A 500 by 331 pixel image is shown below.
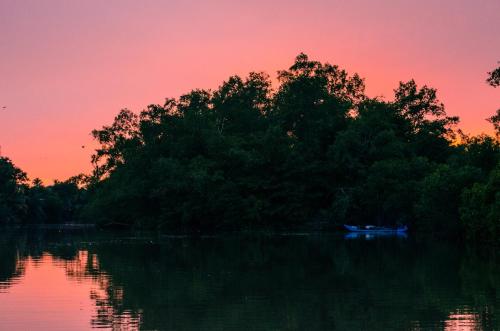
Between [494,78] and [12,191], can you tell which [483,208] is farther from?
[12,191]

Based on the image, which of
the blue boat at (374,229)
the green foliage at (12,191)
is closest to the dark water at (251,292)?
the blue boat at (374,229)

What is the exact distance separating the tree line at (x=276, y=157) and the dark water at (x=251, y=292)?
131ft

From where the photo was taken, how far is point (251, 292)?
85.7 ft

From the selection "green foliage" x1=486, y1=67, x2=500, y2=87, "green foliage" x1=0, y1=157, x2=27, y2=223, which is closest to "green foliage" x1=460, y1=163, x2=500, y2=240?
"green foliage" x1=486, y1=67, x2=500, y2=87

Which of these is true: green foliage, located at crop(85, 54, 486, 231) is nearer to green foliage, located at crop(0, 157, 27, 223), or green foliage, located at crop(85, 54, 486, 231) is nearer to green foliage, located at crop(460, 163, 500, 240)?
green foliage, located at crop(460, 163, 500, 240)

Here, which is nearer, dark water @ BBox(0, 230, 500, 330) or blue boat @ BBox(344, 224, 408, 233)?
dark water @ BBox(0, 230, 500, 330)

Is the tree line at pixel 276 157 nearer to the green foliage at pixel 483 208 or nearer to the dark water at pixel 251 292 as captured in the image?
the green foliage at pixel 483 208

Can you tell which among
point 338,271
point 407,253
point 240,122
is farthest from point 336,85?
point 338,271

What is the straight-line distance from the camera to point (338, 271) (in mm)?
34156

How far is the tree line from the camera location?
3524 inches

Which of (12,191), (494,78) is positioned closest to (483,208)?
(494,78)

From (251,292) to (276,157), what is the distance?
69.4m

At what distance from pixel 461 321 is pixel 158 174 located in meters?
76.3

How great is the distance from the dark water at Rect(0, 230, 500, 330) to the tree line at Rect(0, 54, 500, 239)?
131 feet
